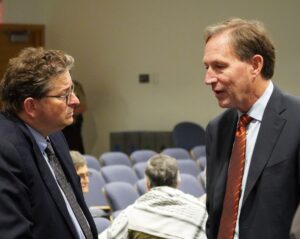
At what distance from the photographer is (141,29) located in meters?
11.9

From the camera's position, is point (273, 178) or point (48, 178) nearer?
point (273, 178)

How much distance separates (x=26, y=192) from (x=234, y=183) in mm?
679

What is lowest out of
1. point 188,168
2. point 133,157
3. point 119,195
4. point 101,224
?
point 133,157

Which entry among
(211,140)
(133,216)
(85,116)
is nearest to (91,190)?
(133,216)

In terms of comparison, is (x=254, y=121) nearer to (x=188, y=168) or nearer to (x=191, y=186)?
(x=191, y=186)

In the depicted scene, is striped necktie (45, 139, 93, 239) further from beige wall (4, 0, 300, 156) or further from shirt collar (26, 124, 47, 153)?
beige wall (4, 0, 300, 156)

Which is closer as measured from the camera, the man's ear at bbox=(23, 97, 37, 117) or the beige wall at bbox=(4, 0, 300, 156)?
the man's ear at bbox=(23, 97, 37, 117)

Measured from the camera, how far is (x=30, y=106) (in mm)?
2342

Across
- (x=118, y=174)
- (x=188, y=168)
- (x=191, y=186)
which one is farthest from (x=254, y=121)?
(x=188, y=168)

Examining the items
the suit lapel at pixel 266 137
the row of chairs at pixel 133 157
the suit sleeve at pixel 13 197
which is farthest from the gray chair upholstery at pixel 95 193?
the suit lapel at pixel 266 137

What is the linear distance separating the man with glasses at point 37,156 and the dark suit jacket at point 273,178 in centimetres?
52

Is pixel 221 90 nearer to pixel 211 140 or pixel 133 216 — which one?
pixel 211 140

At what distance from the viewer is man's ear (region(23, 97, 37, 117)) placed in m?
2.33

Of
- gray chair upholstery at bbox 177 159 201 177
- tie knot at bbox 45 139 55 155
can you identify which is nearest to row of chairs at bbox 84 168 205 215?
gray chair upholstery at bbox 177 159 201 177
